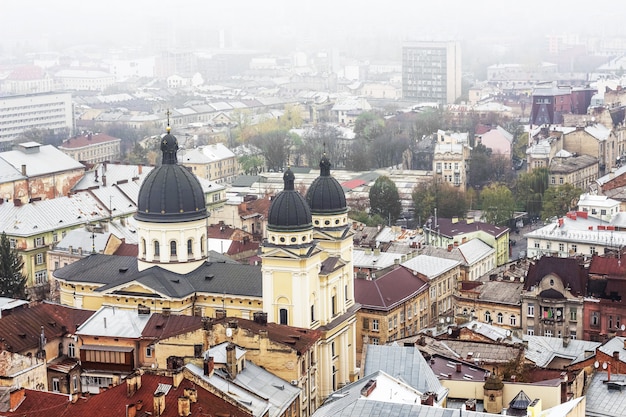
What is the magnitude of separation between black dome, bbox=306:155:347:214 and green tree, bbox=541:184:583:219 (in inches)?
1821

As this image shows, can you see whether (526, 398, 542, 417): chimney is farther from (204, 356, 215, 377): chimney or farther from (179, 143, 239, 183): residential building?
(179, 143, 239, 183): residential building

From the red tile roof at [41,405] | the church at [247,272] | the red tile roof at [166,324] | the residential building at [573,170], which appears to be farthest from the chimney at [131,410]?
the residential building at [573,170]

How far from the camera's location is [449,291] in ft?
268

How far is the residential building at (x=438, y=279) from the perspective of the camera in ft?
258

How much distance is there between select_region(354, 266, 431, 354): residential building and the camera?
72.4 meters

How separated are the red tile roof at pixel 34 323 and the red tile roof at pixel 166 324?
164 inches

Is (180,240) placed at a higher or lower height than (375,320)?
higher

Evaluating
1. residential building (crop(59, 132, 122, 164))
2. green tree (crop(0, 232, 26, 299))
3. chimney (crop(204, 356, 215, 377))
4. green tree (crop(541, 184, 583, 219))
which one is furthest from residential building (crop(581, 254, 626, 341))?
residential building (crop(59, 132, 122, 164))

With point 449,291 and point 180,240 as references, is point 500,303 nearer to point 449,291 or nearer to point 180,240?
point 449,291

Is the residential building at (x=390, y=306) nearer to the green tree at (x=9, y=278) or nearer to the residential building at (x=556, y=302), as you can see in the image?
the residential building at (x=556, y=302)

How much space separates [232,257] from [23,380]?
3166cm

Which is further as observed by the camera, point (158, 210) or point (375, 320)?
point (375, 320)

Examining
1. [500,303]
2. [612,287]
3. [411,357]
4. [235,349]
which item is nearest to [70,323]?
[235,349]

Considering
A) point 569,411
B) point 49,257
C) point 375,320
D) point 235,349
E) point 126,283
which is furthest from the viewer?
point 49,257
